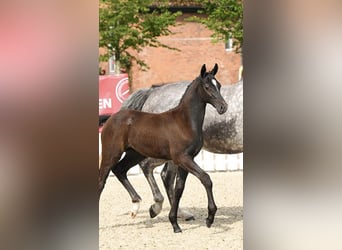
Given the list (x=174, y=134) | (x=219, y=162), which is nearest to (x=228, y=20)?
(x=219, y=162)

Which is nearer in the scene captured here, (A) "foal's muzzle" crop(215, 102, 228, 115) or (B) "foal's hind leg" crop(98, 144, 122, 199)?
(A) "foal's muzzle" crop(215, 102, 228, 115)

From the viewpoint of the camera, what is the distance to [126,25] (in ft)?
65.7

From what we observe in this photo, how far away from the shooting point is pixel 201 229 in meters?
7.01

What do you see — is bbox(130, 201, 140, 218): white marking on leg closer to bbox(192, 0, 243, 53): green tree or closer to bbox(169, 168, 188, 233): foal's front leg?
bbox(169, 168, 188, 233): foal's front leg

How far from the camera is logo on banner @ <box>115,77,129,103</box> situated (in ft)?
48.4

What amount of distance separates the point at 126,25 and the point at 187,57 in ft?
25.1

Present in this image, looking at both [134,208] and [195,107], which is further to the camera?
[134,208]

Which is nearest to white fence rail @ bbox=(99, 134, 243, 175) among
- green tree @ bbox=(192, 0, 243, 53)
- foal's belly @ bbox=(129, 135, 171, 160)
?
foal's belly @ bbox=(129, 135, 171, 160)

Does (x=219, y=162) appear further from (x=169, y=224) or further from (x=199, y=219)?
(x=169, y=224)

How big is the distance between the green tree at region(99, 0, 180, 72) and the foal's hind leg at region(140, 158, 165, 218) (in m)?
12.2
